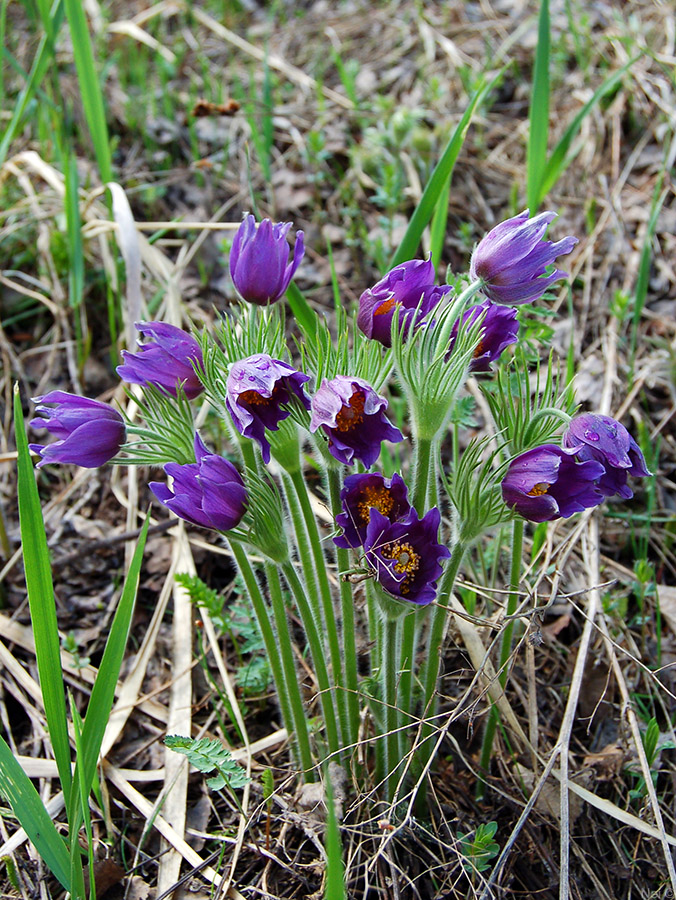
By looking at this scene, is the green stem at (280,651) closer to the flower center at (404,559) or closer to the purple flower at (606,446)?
the flower center at (404,559)

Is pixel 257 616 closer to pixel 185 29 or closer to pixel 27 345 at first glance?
pixel 27 345

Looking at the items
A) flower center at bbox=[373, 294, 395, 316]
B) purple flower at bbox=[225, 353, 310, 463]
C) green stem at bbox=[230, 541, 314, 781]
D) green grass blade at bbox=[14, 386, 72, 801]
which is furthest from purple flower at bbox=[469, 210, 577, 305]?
green grass blade at bbox=[14, 386, 72, 801]

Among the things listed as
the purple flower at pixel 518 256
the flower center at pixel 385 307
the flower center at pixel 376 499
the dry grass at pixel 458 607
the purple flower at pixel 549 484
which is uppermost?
the purple flower at pixel 518 256

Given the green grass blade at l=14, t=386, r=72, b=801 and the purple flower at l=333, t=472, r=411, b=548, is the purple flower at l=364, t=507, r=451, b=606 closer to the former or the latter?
the purple flower at l=333, t=472, r=411, b=548

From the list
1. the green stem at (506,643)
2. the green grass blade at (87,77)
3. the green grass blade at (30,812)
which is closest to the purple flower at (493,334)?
the green stem at (506,643)

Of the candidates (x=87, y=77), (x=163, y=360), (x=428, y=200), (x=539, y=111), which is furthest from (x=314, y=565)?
(x=87, y=77)

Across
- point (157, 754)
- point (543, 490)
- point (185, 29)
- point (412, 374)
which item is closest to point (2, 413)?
point (157, 754)

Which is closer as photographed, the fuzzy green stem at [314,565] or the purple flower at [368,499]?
the purple flower at [368,499]
